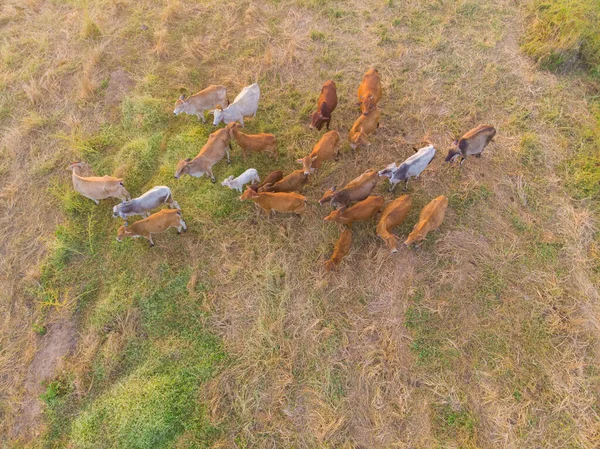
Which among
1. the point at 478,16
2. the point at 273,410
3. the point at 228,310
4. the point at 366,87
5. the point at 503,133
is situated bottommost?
the point at 273,410

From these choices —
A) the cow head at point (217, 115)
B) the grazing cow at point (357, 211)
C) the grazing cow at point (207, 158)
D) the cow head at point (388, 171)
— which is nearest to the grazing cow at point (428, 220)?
the grazing cow at point (357, 211)

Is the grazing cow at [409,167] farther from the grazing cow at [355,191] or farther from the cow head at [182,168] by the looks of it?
the cow head at [182,168]

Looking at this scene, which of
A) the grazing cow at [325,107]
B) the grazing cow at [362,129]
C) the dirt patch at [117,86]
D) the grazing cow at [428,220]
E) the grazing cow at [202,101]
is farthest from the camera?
the dirt patch at [117,86]

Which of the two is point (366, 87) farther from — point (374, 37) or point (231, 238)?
point (231, 238)

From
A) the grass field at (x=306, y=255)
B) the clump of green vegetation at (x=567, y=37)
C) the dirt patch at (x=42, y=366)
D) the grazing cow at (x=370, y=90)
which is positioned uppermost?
the clump of green vegetation at (x=567, y=37)

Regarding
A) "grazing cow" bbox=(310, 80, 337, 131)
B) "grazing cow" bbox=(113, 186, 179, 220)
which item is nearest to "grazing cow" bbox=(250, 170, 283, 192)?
"grazing cow" bbox=(310, 80, 337, 131)

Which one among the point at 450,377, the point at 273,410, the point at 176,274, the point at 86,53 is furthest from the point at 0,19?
the point at 450,377

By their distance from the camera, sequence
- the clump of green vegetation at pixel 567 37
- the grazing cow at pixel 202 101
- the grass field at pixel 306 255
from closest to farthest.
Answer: the grass field at pixel 306 255, the grazing cow at pixel 202 101, the clump of green vegetation at pixel 567 37

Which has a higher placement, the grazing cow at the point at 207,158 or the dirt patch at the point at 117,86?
the dirt patch at the point at 117,86
